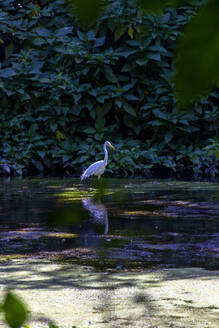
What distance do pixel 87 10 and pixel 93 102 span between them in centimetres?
1157

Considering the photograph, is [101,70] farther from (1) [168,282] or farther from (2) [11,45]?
(1) [168,282]

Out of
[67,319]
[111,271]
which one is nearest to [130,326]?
[67,319]

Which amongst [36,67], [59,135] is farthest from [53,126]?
[36,67]

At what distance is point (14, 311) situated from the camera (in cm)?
32

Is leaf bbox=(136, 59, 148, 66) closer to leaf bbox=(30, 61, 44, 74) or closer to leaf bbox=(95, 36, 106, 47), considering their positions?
leaf bbox=(95, 36, 106, 47)

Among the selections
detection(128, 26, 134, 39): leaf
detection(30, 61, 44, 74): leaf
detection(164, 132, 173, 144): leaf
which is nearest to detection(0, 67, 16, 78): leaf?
detection(30, 61, 44, 74): leaf

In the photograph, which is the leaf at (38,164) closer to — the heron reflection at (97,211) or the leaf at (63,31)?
the leaf at (63,31)

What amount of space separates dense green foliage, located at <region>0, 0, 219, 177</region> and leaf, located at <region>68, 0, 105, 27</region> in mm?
10538

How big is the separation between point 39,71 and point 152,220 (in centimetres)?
678

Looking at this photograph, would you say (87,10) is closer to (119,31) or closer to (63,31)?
(119,31)

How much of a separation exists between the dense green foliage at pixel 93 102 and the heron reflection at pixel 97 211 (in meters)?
3.79

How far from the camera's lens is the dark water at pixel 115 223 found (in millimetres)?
4371

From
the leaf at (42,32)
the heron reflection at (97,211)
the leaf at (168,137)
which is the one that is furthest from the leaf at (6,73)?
the heron reflection at (97,211)

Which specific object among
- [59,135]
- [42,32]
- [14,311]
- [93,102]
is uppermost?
[14,311]
